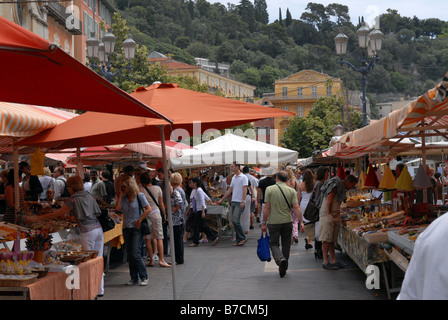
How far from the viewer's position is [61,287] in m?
6.50

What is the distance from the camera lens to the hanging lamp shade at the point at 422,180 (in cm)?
970

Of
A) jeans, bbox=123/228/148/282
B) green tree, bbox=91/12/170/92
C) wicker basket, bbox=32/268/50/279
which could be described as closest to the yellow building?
green tree, bbox=91/12/170/92

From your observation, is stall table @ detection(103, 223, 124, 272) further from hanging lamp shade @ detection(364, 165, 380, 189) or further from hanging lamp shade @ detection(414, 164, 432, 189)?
hanging lamp shade @ detection(364, 165, 380, 189)

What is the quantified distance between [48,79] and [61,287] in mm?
2983

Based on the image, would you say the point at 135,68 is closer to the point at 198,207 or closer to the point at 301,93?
the point at 198,207

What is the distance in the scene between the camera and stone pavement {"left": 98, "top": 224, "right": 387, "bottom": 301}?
28.9 feet

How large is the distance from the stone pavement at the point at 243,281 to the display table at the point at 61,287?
137 cm

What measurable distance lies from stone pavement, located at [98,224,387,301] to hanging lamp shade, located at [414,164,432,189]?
1.79 meters

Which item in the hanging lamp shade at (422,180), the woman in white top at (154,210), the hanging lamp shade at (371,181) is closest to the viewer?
the hanging lamp shade at (422,180)

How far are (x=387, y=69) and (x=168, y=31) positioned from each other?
68.5 metres

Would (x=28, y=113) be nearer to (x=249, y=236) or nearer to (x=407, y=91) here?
(x=249, y=236)

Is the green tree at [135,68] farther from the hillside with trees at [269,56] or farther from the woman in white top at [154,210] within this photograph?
the hillside with trees at [269,56]

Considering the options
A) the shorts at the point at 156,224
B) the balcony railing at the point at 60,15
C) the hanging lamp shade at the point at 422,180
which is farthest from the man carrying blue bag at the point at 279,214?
the balcony railing at the point at 60,15

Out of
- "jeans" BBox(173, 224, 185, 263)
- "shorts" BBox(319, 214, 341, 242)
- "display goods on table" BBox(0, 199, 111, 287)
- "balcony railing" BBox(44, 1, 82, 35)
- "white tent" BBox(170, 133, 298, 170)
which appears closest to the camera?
"display goods on table" BBox(0, 199, 111, 287)
